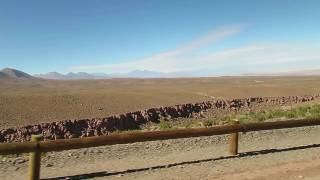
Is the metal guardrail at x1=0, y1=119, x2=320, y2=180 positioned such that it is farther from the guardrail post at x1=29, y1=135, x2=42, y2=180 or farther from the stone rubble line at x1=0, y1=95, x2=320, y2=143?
the stone rubble line at x1=0, y1=95, x2=320, y2=143

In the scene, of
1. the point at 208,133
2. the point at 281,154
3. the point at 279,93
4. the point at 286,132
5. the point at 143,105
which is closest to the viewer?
the point at 208,133

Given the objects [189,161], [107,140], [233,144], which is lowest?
[189,161]

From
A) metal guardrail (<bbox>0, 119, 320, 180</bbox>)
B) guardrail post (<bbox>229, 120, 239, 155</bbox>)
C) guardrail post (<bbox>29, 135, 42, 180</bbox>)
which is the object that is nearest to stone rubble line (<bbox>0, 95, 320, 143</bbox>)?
guardrail post (<bbox>229, 120, 239, 155</bbox>)

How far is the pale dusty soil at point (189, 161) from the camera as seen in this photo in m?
11.9

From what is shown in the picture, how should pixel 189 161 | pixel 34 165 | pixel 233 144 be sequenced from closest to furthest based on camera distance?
1. pixel 34 165
2. pixel 189 161
3. pixel 233 144

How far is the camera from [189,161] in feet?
44.2

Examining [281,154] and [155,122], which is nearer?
[281,154]

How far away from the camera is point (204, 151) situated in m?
15.2

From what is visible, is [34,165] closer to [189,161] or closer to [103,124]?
[189,161]

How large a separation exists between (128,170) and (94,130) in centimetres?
2438

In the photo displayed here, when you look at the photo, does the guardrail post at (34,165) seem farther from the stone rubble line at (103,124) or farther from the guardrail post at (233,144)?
the stone rubble line at (103,124)

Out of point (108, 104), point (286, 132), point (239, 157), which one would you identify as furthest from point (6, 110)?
point (239, 157)

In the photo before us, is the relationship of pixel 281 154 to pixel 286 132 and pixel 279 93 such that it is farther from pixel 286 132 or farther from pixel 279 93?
pixel 279 93

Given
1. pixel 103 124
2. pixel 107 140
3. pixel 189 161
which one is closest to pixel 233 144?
pixel 189 161
